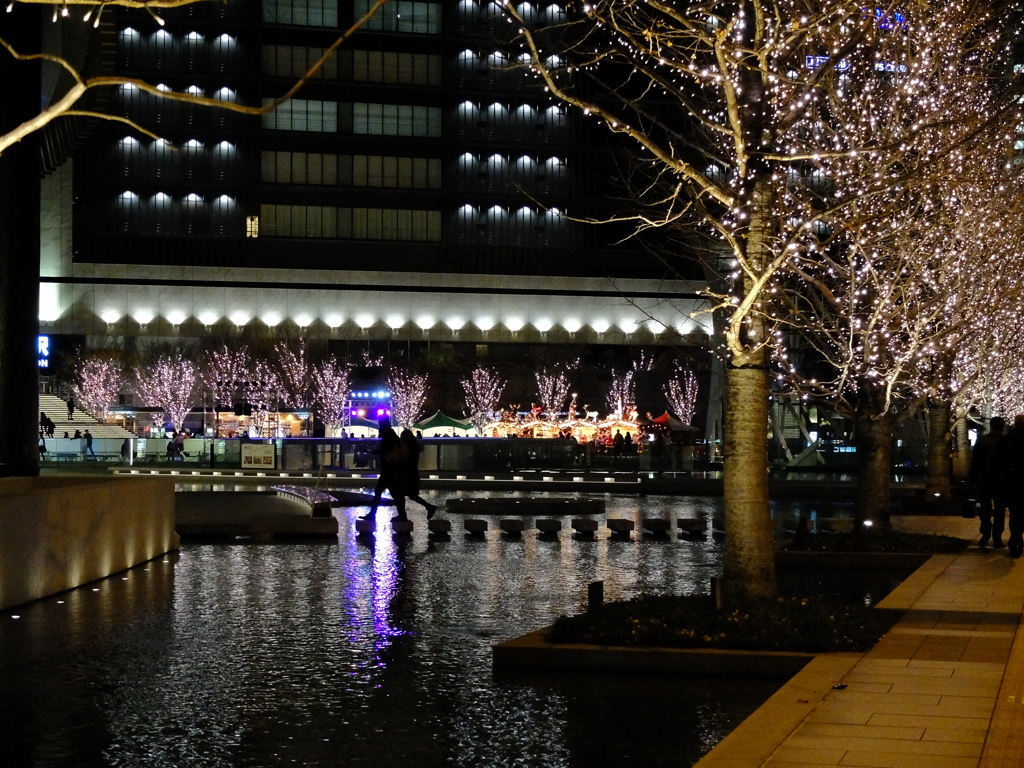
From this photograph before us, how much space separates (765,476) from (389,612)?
163 inches

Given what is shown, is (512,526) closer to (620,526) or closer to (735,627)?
(620,526)

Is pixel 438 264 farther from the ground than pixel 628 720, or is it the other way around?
A: pixel 438 264

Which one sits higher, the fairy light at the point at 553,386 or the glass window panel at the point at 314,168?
the glass window panel at the point at 314,168

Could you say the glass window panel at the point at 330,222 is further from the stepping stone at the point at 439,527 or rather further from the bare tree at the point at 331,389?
the stepping stone at the point at 439,527

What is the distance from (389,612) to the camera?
13211 millimetres

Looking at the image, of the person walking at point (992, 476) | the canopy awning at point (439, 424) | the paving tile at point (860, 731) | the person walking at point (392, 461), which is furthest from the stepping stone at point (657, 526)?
the canopy awning at point (439, 424)

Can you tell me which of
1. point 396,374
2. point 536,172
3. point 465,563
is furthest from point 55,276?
point 465,563

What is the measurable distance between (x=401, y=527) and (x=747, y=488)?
12.1m

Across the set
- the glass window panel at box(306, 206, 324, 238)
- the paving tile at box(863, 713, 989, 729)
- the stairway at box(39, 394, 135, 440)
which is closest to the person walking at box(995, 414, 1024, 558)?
the paving tile at box(863, 713, 989, 729)

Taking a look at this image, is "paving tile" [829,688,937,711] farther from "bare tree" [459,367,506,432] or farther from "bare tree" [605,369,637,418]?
"bare tree" [605,369,637,418]

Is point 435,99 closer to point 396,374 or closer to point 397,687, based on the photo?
point 396,374

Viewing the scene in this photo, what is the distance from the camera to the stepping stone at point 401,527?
888 inches

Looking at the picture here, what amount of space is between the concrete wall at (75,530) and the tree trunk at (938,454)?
1520 centimetres

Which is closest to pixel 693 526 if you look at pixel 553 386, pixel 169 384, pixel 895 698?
pixel 895 698
